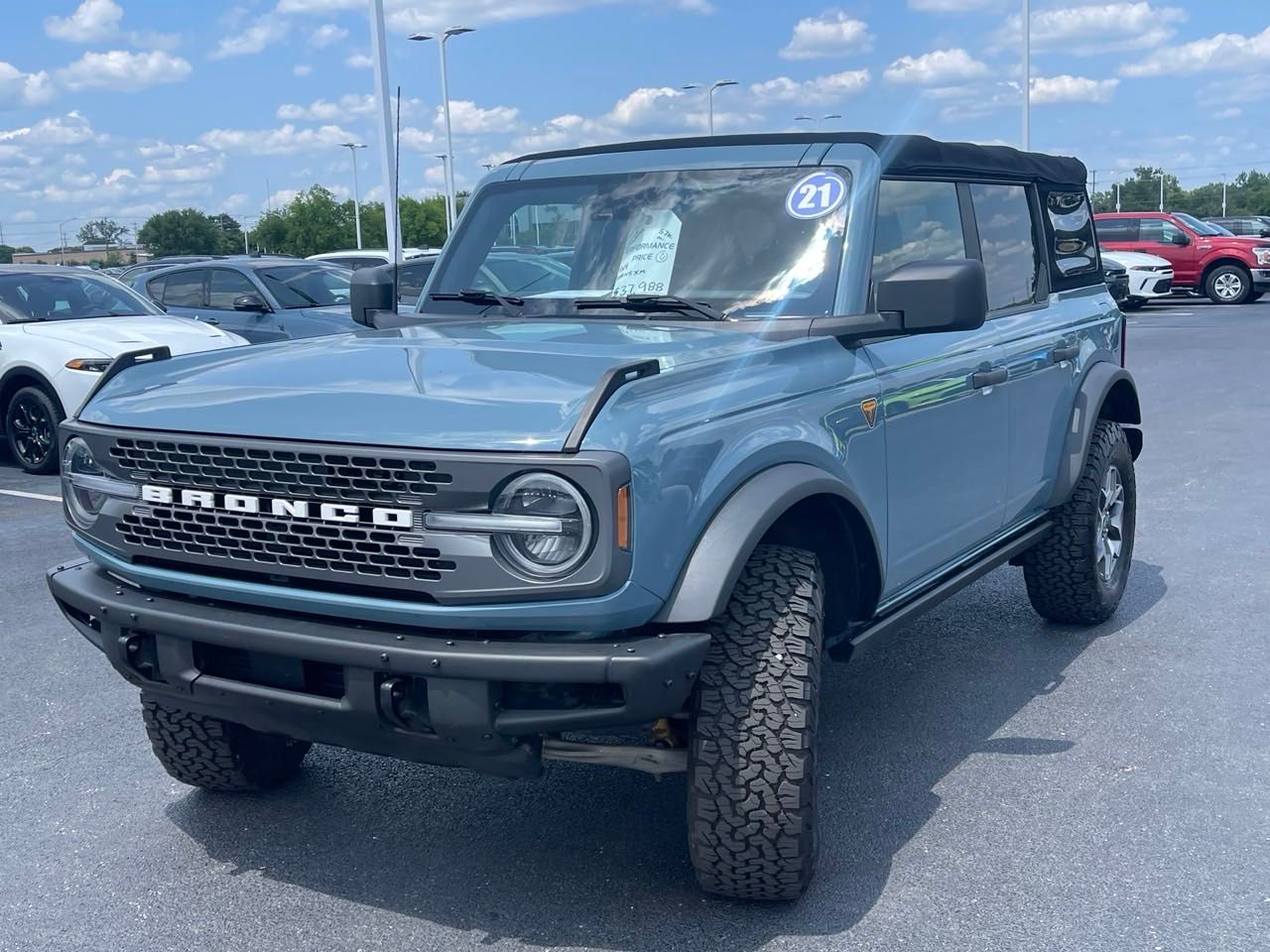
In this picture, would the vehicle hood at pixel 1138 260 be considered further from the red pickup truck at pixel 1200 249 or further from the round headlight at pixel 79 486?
the round headlight at pixel 79 486

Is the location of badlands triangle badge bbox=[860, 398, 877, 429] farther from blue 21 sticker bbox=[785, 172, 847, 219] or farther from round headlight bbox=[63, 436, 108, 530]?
round headlight bbox=[63, 436, 108, 530]

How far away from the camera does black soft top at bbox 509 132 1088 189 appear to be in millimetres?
4262

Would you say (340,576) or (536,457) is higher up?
(536,457)

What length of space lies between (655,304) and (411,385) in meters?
1.11

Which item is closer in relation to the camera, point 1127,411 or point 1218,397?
point 1127,411

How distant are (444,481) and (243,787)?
64.8 inches

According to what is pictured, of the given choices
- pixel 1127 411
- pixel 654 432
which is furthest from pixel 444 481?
pixel 1127 411

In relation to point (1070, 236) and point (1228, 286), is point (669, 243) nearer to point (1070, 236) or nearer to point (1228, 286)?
point (1070, 236)

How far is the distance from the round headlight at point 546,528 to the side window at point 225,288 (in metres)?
11.5

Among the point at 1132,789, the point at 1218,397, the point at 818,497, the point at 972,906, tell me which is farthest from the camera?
the point at 1218,397

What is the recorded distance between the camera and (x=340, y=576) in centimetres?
299

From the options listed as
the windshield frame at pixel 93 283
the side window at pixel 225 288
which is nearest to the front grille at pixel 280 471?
the windshield frame at pixel 93 283

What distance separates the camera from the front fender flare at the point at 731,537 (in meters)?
2.95

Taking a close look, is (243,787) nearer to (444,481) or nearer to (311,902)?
(311,902)
